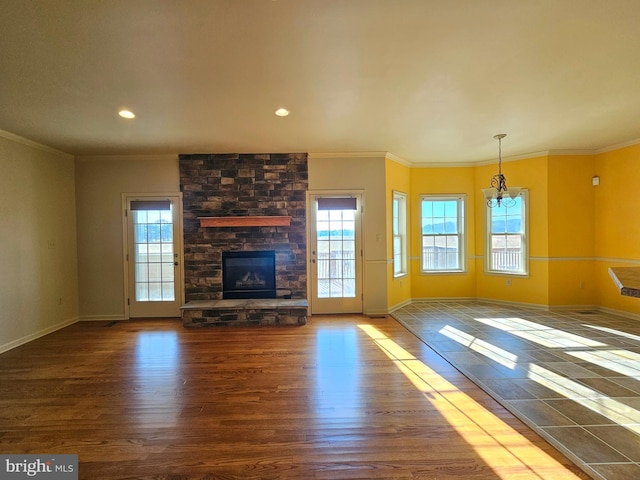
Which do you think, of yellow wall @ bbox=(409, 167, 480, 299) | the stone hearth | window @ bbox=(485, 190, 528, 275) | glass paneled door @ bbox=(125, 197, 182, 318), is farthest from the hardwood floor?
window @ bbox=(485, 190, 528, 275)

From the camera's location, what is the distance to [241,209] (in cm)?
512

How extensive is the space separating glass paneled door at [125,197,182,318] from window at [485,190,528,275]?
5.77m

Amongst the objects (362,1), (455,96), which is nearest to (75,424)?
(362,1)

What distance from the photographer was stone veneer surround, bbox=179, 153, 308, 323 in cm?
509

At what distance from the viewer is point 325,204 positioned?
516 cm

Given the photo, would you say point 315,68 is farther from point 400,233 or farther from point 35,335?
point 35,335

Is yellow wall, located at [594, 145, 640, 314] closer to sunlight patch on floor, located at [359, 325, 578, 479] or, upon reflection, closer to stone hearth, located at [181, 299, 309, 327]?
sunlight patch on floor, located at [359, 325, 578, 479]

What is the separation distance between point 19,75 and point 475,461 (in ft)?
14.6

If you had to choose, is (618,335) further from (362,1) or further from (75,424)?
(75,424)

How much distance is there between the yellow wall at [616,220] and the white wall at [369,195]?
3.67 meters

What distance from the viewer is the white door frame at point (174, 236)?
16.7 ft

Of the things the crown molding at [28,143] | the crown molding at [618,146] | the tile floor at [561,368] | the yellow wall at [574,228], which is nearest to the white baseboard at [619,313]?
the yellow wall at [574,228]

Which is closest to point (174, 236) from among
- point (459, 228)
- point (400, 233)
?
point (400, 233)

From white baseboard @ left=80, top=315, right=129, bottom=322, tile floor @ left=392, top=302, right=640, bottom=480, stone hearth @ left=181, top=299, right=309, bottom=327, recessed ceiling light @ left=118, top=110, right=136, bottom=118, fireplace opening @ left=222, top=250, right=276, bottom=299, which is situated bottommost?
tile floor @ left=392, top=302, right=640, bottom=480
